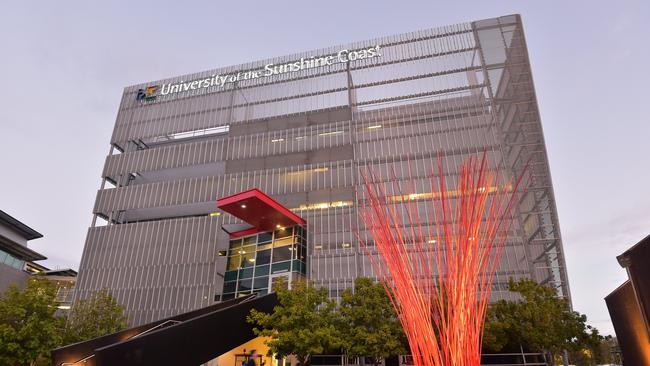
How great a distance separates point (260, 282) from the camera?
33719 mm

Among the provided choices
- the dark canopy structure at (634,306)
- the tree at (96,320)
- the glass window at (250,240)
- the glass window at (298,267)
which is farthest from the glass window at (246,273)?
the dark canopy structure at (634,306)

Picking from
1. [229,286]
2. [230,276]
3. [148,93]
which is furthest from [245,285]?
[148,93]

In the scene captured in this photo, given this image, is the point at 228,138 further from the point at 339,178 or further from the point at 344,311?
the point at 344,311

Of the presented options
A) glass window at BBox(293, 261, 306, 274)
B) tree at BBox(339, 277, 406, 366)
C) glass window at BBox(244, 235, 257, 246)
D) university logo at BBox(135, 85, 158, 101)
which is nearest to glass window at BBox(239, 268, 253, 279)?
glass window at BBox(244, 235, 257, 246)

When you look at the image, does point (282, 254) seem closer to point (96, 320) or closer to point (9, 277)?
point (96, 320)

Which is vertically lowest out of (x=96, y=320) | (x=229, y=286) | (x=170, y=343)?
(x=170, y=343)

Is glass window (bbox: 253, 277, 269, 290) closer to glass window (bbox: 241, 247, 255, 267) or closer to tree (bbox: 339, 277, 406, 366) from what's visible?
glass window (bbox: 241, 247, 255, 267)

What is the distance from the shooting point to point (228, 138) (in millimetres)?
43344

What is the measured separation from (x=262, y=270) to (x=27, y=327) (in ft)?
53.8

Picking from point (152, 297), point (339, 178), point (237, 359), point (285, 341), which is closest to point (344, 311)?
point (285, 341)

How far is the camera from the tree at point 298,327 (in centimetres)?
1964

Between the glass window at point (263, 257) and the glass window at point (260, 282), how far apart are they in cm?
135

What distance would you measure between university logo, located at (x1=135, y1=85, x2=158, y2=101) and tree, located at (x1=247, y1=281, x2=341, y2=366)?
1464 inches

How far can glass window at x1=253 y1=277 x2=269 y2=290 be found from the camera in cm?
3333
